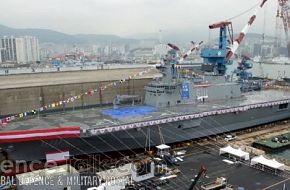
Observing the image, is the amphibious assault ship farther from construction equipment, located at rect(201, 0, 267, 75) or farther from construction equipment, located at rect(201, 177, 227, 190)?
construction equipment, located at rect(201, 177, 227, 190)

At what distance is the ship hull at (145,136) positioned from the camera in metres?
18.2

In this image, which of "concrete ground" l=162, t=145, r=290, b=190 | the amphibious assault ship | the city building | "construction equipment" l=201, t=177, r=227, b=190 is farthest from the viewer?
the city building

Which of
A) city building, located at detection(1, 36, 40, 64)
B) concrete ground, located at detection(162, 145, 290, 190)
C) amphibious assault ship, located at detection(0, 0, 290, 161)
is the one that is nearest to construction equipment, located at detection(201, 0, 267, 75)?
amphibious assault ship, located at detection(0, 0, 290, 161)

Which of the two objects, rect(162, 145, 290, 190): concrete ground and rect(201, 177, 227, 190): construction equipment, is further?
rect(162, 145, 290, 190): concrete ground

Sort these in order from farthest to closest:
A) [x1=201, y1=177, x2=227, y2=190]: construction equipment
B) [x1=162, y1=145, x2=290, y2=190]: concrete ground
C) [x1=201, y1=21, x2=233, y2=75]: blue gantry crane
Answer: [x1=201, y1=21, x2=233, y2=75]: blue gantry crane
[x1=162, y1=145, x2=290, y2=190]: concrete ground
[x1=201, y1=177, x2=227, y2=190]: construction equipment

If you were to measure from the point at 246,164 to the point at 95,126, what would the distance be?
1013 centimetres

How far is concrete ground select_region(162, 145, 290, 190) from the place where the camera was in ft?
53.6

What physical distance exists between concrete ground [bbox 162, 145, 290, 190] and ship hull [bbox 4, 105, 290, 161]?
2626 mm

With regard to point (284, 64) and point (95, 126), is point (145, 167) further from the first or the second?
point (284, 64)

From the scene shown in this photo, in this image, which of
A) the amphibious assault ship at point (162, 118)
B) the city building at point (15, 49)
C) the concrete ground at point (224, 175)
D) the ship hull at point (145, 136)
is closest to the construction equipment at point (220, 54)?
the amphibious assault ship at point (162, 118)

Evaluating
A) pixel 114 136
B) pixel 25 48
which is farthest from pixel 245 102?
pixel 25 48

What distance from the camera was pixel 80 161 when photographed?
19.8 m

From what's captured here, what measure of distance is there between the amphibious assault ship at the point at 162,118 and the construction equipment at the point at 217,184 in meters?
6.01

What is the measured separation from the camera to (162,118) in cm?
2105
